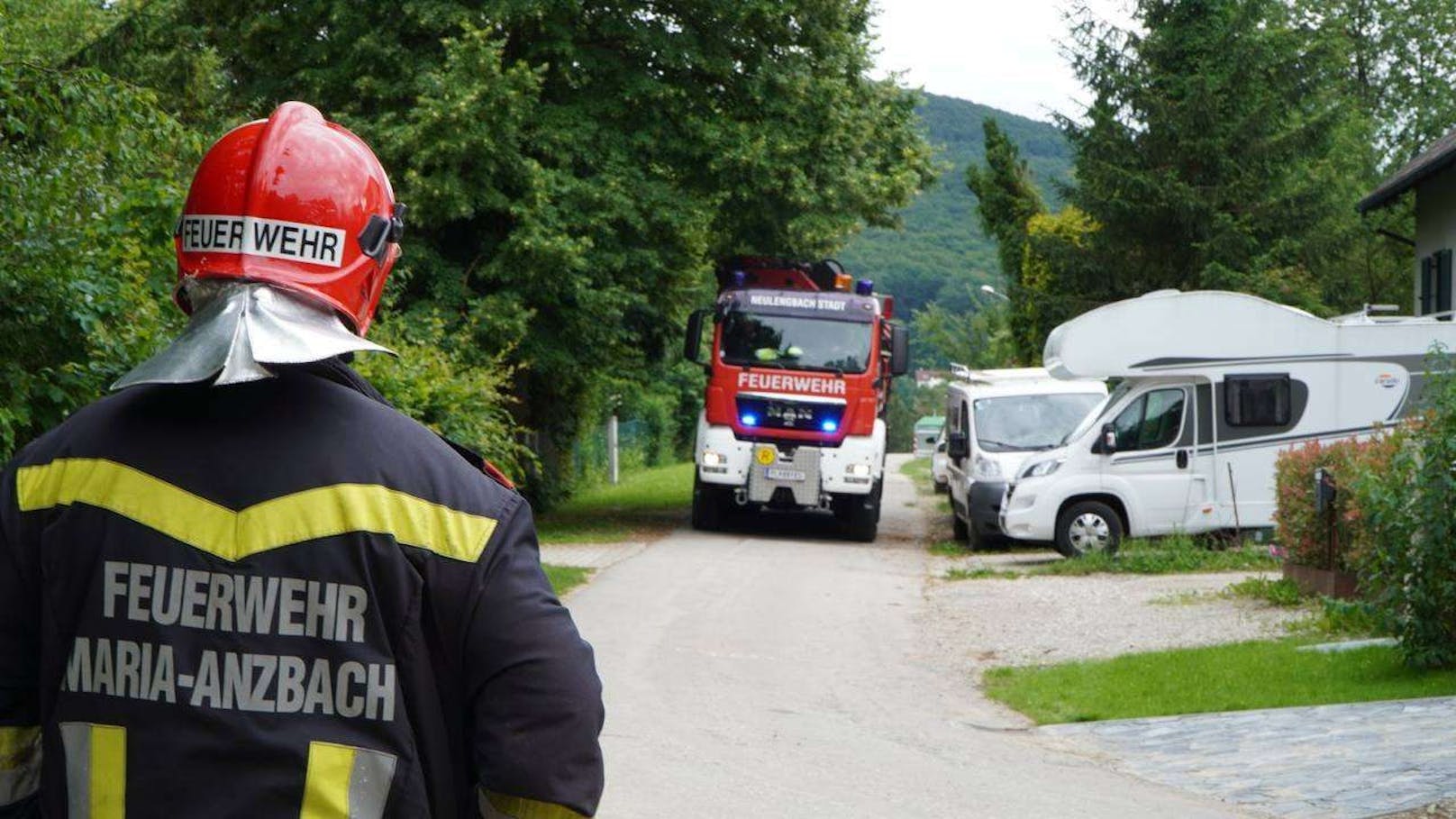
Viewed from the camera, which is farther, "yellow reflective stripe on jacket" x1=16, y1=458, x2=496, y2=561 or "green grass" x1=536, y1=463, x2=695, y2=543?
"green grass" x1=536, y1=463, x2=695, y2=543

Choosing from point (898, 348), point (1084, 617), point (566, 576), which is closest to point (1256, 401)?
point (898, 348)

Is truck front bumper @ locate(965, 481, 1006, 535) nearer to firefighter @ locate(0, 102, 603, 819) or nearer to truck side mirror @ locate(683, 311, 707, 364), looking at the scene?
truck side mirror @ locate(683, 311, 707, 364)

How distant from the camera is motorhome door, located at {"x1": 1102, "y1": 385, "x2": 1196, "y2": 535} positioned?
2062 centimetres

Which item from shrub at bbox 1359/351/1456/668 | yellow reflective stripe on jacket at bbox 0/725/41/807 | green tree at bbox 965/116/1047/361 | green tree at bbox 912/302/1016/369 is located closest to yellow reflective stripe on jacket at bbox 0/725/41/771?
yellow reflective stripe on jacket at bbox 0/725/41/807

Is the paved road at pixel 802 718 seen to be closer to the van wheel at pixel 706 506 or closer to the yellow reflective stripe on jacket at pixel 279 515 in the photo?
the yellow reflective stripe on jacket at pixel 279 515

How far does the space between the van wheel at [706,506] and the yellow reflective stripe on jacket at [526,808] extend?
2226 cm

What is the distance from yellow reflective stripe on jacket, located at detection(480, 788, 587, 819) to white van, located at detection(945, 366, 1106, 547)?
20125 mm

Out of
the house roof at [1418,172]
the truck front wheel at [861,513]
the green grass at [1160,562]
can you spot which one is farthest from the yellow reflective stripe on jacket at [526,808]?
the house roof at [1418,172]

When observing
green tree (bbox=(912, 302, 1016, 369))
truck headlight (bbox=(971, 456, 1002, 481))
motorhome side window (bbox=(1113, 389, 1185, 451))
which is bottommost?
truck headlight (bbox=(971, 456, 1002, 481))

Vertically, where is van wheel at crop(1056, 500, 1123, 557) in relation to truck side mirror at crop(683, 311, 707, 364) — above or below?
below

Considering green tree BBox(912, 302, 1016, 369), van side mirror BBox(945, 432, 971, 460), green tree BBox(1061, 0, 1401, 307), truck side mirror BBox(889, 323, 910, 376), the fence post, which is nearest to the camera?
van side mirror BBox(945, 432, 971, 460)

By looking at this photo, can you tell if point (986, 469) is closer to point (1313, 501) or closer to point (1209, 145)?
point (1313, 501)

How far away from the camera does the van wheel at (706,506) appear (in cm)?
2455

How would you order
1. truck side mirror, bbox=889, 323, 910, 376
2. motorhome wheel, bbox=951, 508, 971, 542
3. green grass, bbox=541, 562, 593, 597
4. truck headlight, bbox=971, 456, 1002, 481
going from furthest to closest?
motorhome wheel, bbox=951, 508, 971, 542 → truck side mirror, bbox=889, 323, 910, 376 → truck headlight, bbox=971, 456, 1002, 481 → green grass, bbox=541, 562, 593, 597
